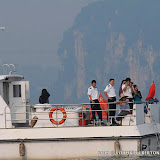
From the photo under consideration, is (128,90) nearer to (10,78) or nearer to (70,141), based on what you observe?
(70,141)

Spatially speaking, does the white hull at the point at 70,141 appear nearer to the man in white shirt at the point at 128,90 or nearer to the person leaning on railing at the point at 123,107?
the person leaning on railing at the point at 123,107

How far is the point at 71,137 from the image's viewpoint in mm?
19953

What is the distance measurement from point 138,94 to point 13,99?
4.83 metres

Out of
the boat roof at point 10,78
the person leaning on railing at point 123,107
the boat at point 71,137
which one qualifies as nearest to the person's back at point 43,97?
the boat at point 71,137

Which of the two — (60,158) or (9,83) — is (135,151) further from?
(9,83)

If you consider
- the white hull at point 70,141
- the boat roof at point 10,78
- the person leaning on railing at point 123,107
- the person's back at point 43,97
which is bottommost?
the white hull at point 70,141

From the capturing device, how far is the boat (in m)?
19.9

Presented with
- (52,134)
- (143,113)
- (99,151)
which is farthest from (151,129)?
(52,134)

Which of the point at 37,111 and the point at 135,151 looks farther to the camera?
the point at 37,111

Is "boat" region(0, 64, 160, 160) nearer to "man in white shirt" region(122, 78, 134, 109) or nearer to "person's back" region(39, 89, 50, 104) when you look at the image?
"man in white shirt" region(122, 78, 134, 109)

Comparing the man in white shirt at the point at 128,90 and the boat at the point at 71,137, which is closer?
the boat at the point at 71,137

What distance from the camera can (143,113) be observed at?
68.5 feet

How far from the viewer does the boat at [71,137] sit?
782 inches

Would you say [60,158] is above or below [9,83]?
below
